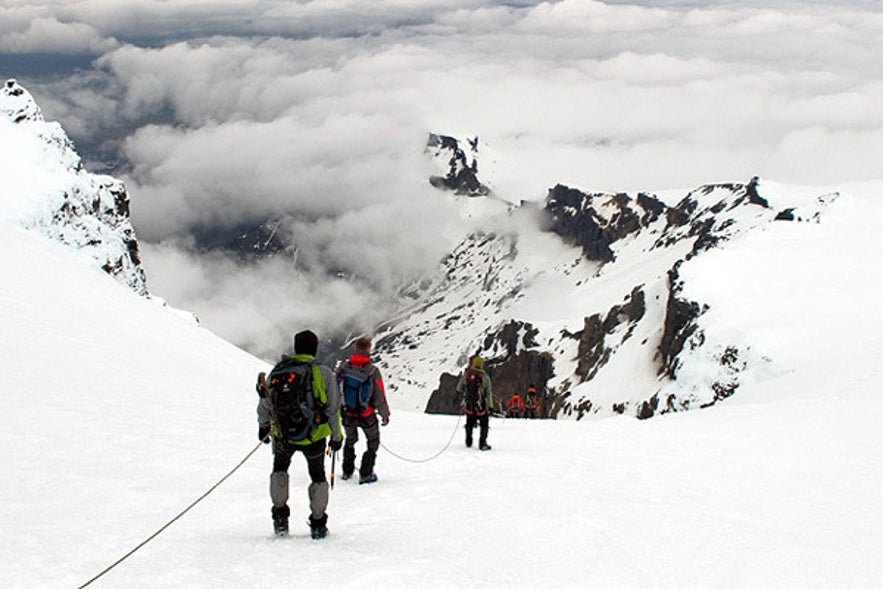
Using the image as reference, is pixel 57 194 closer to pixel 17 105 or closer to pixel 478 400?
pixel 17 105

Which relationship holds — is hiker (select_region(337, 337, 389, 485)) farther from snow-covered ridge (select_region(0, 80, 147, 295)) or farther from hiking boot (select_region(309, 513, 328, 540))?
snow-covered ridge (select_region(0, 80, 147, 295))

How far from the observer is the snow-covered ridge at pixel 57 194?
82500 mm

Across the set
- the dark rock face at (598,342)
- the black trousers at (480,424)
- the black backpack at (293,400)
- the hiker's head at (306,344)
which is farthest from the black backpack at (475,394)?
the dark rock face at (598,342)

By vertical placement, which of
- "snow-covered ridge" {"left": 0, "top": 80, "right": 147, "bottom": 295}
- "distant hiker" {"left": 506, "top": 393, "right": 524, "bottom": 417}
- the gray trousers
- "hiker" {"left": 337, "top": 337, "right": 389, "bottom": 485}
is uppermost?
"snow-covered ridge" {"left": 0, "top": 80, "right": 147, "bottom": 295}

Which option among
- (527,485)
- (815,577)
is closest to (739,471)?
(527,485)

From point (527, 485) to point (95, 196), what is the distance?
352 feet

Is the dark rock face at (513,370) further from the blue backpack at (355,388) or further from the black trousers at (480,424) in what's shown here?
the blue backpack at (355,388)

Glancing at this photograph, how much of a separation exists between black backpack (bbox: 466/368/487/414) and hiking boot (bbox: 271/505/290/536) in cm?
847

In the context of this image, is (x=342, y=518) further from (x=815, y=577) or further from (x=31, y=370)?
(x=31, y=370)

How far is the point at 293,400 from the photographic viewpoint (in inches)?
350

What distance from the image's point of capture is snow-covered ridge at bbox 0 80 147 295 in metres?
82.5

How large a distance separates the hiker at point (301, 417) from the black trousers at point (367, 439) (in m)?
3.31

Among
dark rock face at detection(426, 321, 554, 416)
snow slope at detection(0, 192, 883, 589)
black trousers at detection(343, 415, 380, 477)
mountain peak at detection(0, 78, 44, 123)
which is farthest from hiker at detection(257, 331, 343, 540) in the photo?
dark rock face at detection(426, 321, 554, 416)

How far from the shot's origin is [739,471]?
1477 centimetres
